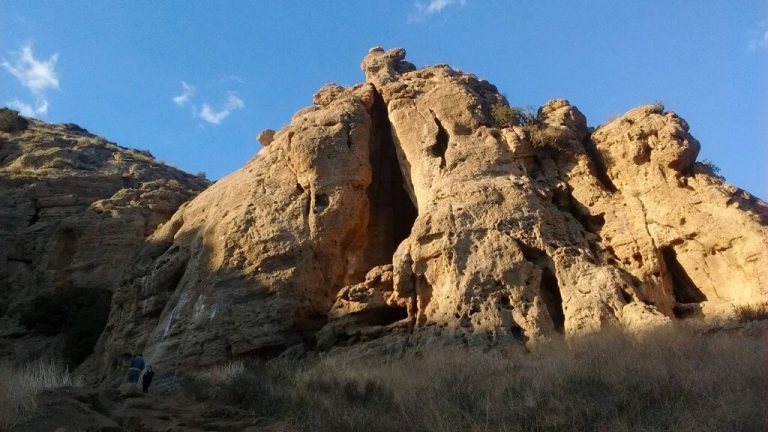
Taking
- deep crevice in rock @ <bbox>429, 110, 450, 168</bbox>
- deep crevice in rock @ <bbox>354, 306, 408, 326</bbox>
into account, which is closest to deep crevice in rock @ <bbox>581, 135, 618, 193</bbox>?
deep crevice in rock @ <bbox>429, 110, 450, 168</bbox>

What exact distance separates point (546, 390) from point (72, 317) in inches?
654

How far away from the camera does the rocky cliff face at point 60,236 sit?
19.9m

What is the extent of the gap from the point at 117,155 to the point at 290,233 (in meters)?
21.5

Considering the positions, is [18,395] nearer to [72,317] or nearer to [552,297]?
[552,297]

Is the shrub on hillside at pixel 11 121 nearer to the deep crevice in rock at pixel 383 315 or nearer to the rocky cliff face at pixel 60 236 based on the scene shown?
the rocky cliff face at pixel 60 236

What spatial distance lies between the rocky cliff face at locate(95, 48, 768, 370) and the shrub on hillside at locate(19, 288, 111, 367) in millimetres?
2778

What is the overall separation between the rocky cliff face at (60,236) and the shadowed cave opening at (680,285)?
15746mm

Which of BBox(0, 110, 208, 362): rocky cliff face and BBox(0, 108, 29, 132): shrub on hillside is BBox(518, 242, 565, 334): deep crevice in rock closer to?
BBox(0, 110, 208, 362): rocky cliff face

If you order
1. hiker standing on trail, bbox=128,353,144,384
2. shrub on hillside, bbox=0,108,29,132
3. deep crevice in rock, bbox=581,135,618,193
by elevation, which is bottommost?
hiker standing on trail, bbox=128,353,144,384

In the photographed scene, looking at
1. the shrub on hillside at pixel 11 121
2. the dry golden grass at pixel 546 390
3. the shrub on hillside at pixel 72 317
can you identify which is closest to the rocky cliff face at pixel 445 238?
the dry golden grass at pixel 546 390

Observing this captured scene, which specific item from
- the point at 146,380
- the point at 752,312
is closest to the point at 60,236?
the point at 146,380

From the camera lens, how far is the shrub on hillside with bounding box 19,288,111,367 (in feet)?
61.4

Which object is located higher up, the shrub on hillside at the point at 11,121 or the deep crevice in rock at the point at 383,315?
the shrub on hillside at the point at 11,121

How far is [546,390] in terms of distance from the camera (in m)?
7.11
